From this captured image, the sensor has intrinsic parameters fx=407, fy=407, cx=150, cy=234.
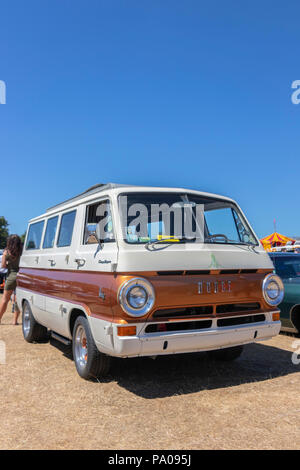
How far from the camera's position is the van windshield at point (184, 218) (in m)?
4.66

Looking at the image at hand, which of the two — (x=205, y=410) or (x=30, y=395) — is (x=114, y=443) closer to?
(x=205, y=410)

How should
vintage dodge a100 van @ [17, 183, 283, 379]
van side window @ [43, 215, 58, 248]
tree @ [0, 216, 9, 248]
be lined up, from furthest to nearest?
1. tree @ [0, 216, 9, 248]
2. van side window @ [43, 215, 58, 248]
3. vintage dodge a100 van @ [17, 183, 283, 379]

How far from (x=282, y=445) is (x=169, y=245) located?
2075 mm

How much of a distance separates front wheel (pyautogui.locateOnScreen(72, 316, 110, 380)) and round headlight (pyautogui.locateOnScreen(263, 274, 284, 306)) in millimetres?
1935

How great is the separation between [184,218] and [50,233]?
2.34m

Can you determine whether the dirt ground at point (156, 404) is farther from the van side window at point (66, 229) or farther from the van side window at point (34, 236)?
the van side window at point (34, 236)

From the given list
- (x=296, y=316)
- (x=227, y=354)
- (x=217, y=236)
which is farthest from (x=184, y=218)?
(x=296, y=316)

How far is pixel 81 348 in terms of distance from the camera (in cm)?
489

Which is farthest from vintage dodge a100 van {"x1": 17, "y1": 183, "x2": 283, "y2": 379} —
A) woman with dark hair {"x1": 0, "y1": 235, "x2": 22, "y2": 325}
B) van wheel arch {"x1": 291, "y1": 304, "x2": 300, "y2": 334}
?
woman with dark hair {"x1": 0, "y1": 235, "x2": 22, "y2": 325}

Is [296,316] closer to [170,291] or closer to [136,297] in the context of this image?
[170,291]

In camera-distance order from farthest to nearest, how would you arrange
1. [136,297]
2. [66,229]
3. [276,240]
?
[276,240] → [66,229] → [136,297]

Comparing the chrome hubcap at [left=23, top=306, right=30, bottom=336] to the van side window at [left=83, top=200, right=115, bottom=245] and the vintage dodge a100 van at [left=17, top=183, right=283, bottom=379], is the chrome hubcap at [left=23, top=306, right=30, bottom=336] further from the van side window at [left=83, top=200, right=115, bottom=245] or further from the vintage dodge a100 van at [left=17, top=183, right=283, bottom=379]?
the van side window at [left=83, top=200, right=115, bottom=245]

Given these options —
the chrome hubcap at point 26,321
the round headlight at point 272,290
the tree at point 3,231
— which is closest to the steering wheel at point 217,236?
the round headlight at point 272,290

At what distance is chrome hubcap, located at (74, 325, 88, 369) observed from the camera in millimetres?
4801
